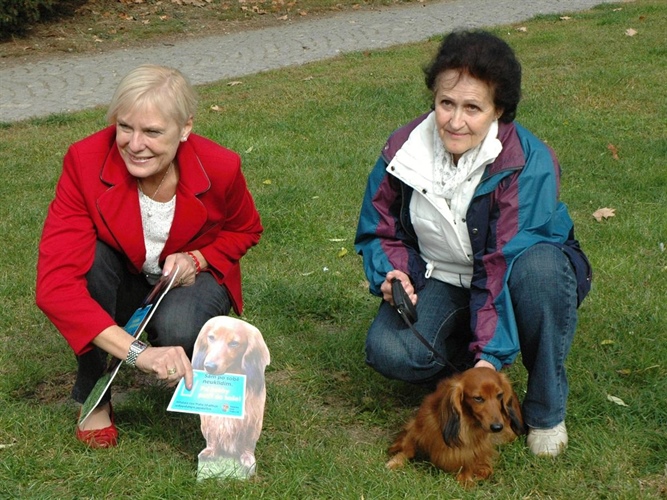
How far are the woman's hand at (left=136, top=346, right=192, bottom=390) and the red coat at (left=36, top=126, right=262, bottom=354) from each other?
0.21m

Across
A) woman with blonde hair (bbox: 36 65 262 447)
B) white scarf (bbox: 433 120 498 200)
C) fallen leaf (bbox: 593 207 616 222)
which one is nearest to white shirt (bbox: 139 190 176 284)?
woman with blonde hair (bbox: 36 65 262 447)

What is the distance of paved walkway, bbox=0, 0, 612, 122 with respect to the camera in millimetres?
10445

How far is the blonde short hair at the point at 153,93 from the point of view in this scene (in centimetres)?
327

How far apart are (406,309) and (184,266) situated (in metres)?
0.86

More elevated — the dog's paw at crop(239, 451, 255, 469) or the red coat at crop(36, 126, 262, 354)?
the red coat at crop(36, 126, 262, 354)

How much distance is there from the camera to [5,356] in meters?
4.35

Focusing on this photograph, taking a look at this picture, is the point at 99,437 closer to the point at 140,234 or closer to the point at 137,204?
the point at 140,234

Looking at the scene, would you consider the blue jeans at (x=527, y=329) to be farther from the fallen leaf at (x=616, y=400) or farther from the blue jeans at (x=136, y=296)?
the blue jeans at (x=136, y=296)

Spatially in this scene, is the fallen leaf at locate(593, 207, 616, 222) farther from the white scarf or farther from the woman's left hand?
the woman's left hand

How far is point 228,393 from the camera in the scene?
3150 mm

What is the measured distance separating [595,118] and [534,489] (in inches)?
218

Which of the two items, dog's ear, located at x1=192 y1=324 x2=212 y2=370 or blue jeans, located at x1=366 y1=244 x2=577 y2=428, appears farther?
blue jeans, located at x1=366 y1=244 x2=577 y2=428

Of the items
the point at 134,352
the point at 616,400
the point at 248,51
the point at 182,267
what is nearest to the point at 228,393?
the point at 134,352


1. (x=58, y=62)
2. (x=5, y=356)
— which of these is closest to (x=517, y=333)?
(x=5, y=356)
